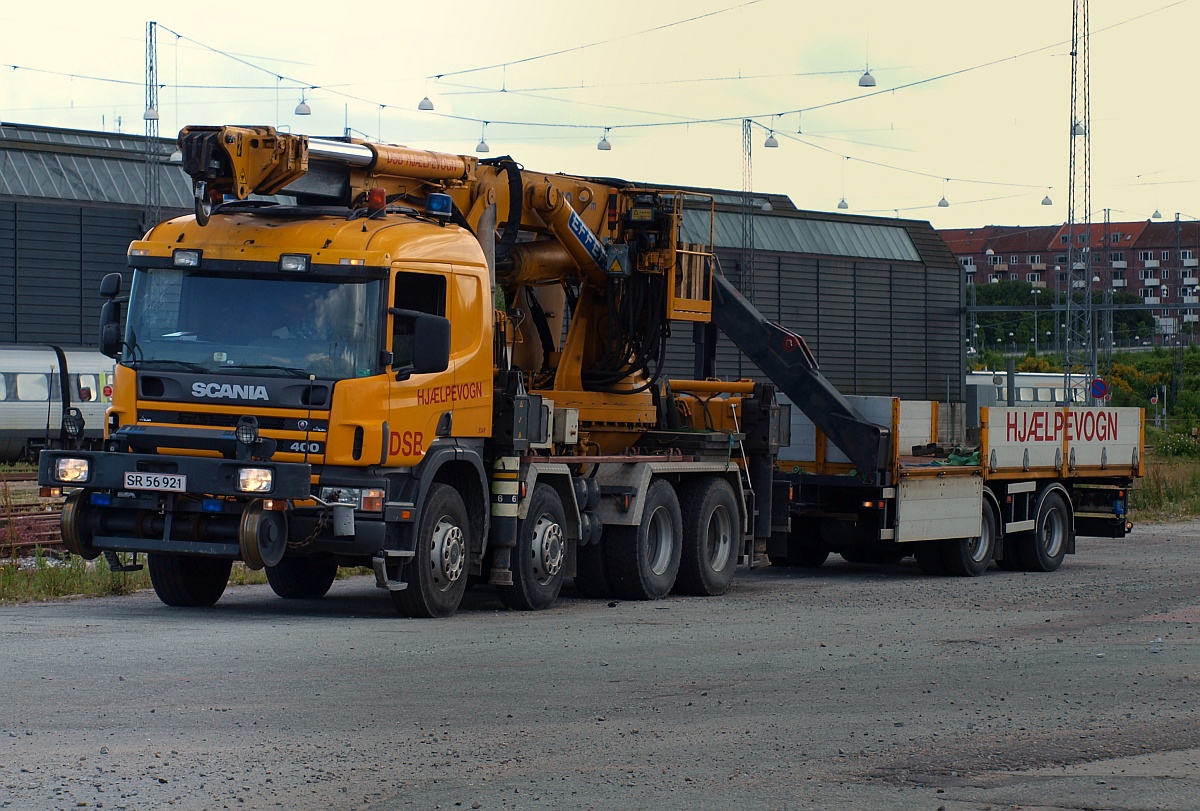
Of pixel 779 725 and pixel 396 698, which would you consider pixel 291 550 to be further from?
pixel 779 725

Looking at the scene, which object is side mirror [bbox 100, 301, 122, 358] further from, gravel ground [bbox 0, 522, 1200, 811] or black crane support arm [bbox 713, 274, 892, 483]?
black crane support arm [bbox 713, 274, 892, 483]

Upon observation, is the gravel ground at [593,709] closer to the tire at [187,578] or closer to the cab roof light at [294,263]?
the tire at [187,578]

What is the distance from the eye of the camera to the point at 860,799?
287 inches

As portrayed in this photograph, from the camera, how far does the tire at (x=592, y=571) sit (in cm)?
1653

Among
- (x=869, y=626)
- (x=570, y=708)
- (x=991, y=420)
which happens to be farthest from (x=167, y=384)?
(x=991, y=420)

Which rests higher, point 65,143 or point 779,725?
point 65,143

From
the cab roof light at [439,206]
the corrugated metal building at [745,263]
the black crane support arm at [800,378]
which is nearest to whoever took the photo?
the cab roof light at [439,206]

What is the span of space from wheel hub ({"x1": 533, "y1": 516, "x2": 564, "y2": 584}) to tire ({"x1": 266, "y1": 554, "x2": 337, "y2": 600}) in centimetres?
213

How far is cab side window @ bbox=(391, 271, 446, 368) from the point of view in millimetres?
13133

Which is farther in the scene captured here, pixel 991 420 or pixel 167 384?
pixel 991 420

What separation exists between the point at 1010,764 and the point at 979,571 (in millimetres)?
13707

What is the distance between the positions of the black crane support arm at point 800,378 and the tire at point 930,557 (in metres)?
1.70

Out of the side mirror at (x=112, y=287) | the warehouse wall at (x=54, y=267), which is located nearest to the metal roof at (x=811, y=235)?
the warehouse wall at (x=54, y=267)

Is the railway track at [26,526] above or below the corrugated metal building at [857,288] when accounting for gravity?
below
